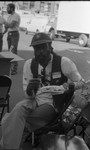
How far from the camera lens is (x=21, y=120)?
2881mm

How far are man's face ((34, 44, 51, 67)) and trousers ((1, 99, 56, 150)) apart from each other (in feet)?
1.42

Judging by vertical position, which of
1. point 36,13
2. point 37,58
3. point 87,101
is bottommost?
point 36,13

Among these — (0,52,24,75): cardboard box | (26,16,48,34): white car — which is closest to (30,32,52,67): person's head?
(0,52,24,75): cardboard box

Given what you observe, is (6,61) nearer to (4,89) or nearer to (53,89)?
(4,89)

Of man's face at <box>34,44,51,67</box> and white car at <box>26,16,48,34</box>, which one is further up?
man's face at <box>34,44,51,67</box>

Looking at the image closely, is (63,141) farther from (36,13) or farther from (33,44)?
(36,13)

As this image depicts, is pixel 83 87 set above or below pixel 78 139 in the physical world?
above

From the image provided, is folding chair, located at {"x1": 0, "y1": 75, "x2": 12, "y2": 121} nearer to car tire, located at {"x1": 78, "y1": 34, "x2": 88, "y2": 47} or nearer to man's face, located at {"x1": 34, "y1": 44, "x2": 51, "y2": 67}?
man's face, located at {"x1": 34, "y1": 44, "x2": 51, "y2": 67}

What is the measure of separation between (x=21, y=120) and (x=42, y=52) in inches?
Result: 27.3

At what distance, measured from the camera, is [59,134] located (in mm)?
3029

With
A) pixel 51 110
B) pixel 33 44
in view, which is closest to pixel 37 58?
pixel 33 44

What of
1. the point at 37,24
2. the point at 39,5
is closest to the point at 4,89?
the point at 39,5

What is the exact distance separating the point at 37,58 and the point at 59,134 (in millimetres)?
778

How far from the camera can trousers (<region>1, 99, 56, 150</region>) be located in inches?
110
